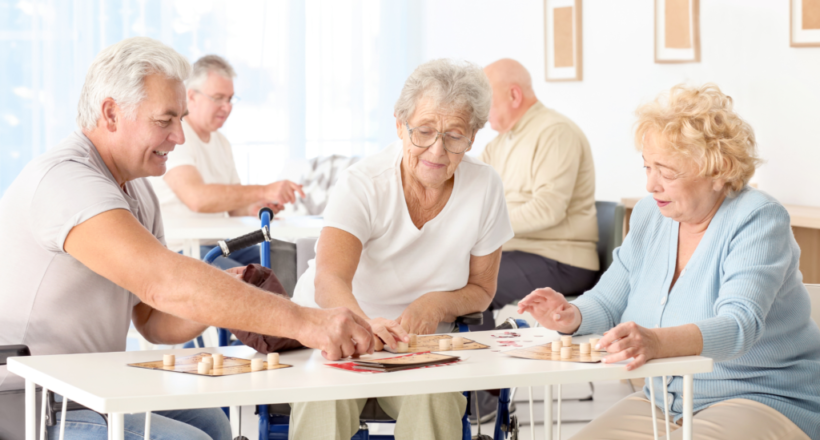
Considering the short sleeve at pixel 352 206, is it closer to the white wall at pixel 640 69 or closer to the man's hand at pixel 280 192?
the white wall at pixel 640 69

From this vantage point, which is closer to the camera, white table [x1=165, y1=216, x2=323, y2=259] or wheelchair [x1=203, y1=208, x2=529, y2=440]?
wheelchair [x1=203, y1=208, x2=529, y2=440]

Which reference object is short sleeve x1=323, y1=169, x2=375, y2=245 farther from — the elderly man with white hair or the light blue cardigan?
the light blue cardigan

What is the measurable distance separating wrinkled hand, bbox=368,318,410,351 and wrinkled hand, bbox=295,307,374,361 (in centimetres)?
9

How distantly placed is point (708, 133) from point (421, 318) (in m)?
0.81

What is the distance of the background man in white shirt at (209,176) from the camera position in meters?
3.68

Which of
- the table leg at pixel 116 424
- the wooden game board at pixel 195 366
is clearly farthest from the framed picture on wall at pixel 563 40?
the table leg at pixel 116 424

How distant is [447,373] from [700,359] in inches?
19.5

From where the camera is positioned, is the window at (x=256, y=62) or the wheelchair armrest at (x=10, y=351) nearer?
the wheelchair armrest at (x=10, y=351)

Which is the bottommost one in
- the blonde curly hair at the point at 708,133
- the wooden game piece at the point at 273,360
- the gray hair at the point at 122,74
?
the wooden game piece at the point at 273,360

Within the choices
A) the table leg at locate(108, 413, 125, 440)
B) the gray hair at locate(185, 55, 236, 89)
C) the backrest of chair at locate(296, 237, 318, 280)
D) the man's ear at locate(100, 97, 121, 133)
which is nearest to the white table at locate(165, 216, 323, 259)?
the backrest of chair at locate(296, 237, 318, 280)

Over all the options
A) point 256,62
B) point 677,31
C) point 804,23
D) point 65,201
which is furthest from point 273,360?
point 256,62

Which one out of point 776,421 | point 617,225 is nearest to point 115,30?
point 617,225

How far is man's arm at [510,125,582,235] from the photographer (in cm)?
360

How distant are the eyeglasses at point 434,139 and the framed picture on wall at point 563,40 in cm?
340
